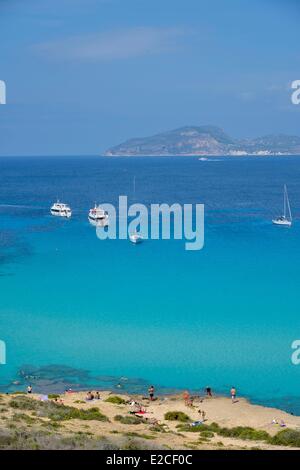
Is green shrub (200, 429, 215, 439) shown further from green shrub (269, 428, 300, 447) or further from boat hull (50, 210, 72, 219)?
boat hull (50, 210, 72, 219)

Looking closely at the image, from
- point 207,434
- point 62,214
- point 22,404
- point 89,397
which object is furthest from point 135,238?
point 207,434

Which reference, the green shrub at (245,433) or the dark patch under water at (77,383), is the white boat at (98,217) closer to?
the dark patch under water at (77,383)

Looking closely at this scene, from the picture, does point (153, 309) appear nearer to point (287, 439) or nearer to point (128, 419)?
point (128, 419)

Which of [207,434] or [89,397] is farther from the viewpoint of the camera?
[89,397]

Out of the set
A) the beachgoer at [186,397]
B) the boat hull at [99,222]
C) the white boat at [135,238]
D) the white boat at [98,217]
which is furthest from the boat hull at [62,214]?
the beachgoer at [186,397]

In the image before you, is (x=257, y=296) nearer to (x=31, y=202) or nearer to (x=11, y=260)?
(x=11, y=260)

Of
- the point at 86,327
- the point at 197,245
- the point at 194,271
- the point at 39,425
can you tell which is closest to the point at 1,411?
the point at 39,425
